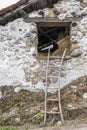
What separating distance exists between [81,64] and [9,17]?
2.79 metres

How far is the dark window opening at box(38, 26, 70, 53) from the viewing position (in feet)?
43.3

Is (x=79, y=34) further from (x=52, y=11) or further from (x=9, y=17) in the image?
(x=9, y=17)

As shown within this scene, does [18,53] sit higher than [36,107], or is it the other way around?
[18,53]

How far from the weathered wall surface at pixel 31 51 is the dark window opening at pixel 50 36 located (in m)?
0.69

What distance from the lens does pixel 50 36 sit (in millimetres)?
13922

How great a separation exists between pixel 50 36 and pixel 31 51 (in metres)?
2.26

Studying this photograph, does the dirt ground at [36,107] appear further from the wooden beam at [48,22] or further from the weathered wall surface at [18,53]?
the wooden beam at [48,22]

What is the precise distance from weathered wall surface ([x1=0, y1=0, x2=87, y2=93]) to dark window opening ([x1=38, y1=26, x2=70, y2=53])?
0.69 metres

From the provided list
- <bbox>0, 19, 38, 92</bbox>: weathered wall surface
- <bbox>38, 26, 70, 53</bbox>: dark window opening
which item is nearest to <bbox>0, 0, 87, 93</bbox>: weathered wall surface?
<bbox>0, 19, 38, 92</bbox>: weathered wall surface

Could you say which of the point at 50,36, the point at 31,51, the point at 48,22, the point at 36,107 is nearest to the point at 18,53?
the point at 31,51

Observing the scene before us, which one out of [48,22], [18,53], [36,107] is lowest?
[36,107]

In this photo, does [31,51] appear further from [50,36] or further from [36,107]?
[50,36]

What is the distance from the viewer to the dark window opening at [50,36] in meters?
13.2

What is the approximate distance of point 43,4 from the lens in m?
12.3
